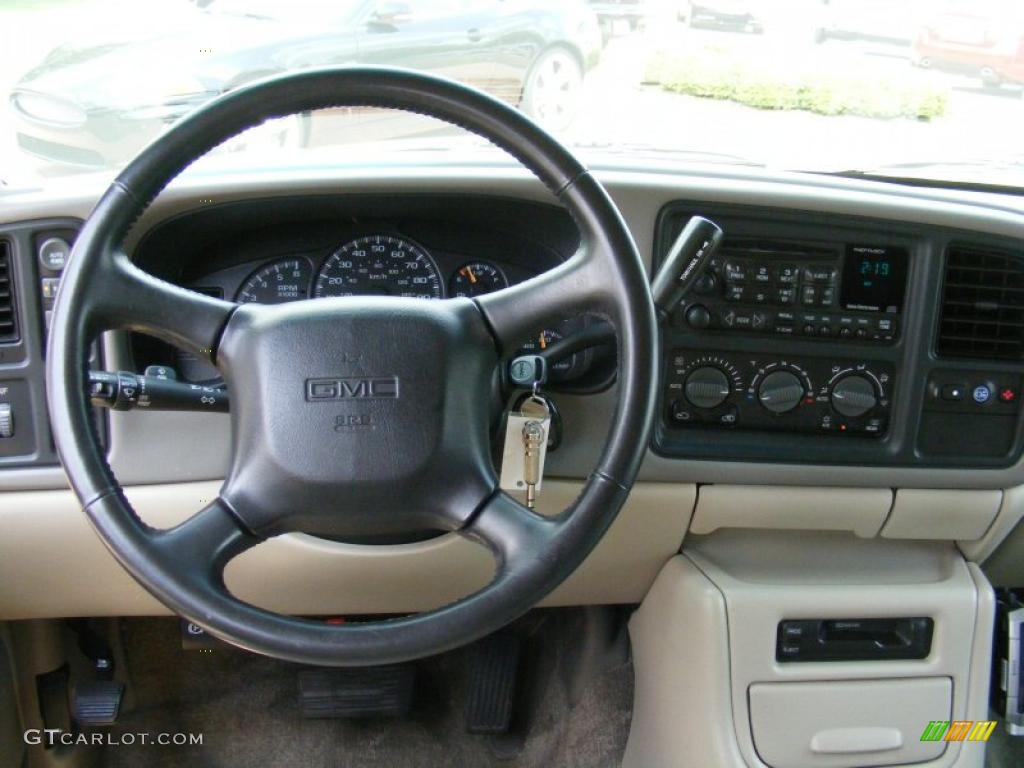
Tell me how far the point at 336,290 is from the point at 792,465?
77 centimetres

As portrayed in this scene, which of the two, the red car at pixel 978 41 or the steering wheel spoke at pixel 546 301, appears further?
the red car at pixel 978 41

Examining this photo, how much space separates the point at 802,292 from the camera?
59.9 inches

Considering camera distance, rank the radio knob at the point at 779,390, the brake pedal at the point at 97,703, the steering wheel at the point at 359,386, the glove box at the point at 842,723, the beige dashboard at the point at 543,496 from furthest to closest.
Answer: the brake pedal at the point at 97,703 → the glove box at the point at 842,723 → the radio knob at the point at 779,390 → the beige dashboard at the point at 543,496 → the steering wheel at the point at 359,386

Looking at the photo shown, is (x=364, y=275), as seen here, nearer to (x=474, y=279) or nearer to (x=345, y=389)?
(x=474, y=279)

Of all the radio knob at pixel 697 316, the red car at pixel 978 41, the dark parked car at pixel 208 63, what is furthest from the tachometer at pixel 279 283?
the red car at pixel 978 41

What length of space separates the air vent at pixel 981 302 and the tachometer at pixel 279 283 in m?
1.00

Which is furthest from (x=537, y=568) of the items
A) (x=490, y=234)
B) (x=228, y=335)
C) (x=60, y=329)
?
(x=490, y=234)

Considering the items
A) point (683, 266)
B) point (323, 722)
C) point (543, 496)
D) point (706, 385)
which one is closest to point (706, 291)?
point (706, 385)

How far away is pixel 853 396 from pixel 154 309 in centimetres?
106

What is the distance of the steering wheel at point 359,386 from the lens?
1005 millimetres

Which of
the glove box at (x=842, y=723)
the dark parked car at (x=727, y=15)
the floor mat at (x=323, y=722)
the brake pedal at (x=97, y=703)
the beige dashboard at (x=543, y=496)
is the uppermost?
the dark parked car at (x=727, y=15)

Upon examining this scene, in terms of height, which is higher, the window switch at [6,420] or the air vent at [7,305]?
the air vent at [7,305]

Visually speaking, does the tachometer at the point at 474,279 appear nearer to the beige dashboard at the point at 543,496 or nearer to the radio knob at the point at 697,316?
the beige dashboard at the point at 543,496

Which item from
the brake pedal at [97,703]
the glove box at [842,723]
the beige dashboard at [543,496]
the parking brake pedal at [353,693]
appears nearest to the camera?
the beige dashboard at [543,496]
